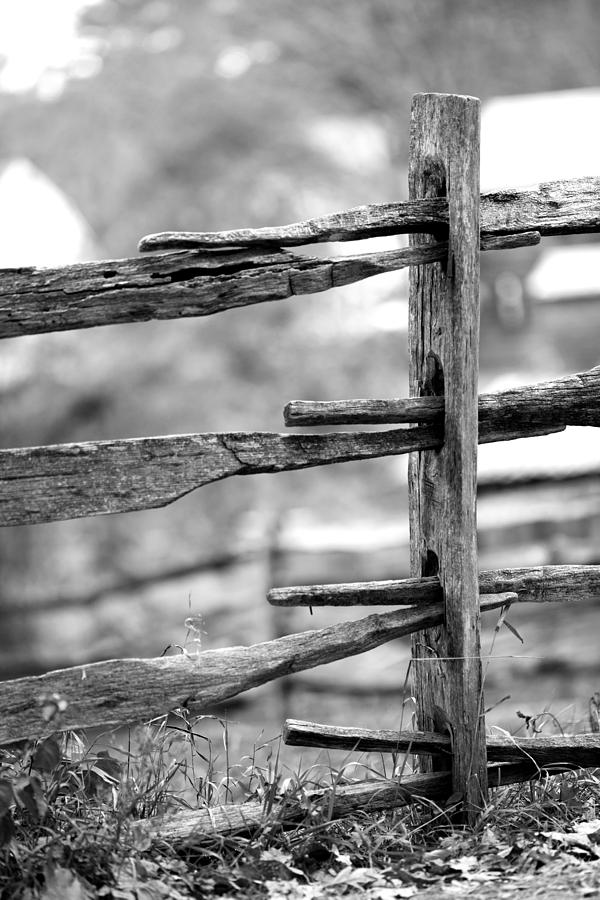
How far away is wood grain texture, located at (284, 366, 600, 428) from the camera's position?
2.47 metres

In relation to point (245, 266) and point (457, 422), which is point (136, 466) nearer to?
point (245, 266)

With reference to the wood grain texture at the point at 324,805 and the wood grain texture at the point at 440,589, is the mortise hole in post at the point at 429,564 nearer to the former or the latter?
the wood grain texture at the point at 440,589

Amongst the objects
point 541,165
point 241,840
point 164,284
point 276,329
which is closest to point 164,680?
point 241,840

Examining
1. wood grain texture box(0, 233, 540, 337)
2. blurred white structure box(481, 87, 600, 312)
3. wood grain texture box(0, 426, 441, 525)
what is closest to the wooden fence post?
wood grain texture box(0, 233, 540, 337)

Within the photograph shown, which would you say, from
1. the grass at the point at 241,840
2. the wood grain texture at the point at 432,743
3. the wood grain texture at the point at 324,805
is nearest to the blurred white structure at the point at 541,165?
the wood grain texture at the point at 432,743

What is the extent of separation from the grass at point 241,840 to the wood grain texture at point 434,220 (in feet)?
3.78

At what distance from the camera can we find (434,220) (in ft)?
8.16

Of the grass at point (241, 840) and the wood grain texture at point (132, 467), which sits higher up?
the wood grain texture at point (132, 467)

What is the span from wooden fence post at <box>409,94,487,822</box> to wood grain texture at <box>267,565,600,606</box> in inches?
3.4

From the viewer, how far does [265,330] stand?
1171 centimetres

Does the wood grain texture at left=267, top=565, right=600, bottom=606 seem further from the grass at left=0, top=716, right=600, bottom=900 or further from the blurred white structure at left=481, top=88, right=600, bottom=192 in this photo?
the blurred white structure at left=481, top=88, right=600, bottom=192

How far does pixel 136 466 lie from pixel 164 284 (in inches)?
16.6

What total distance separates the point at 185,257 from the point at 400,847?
4.82 feet

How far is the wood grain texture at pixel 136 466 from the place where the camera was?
2195 millimetres
